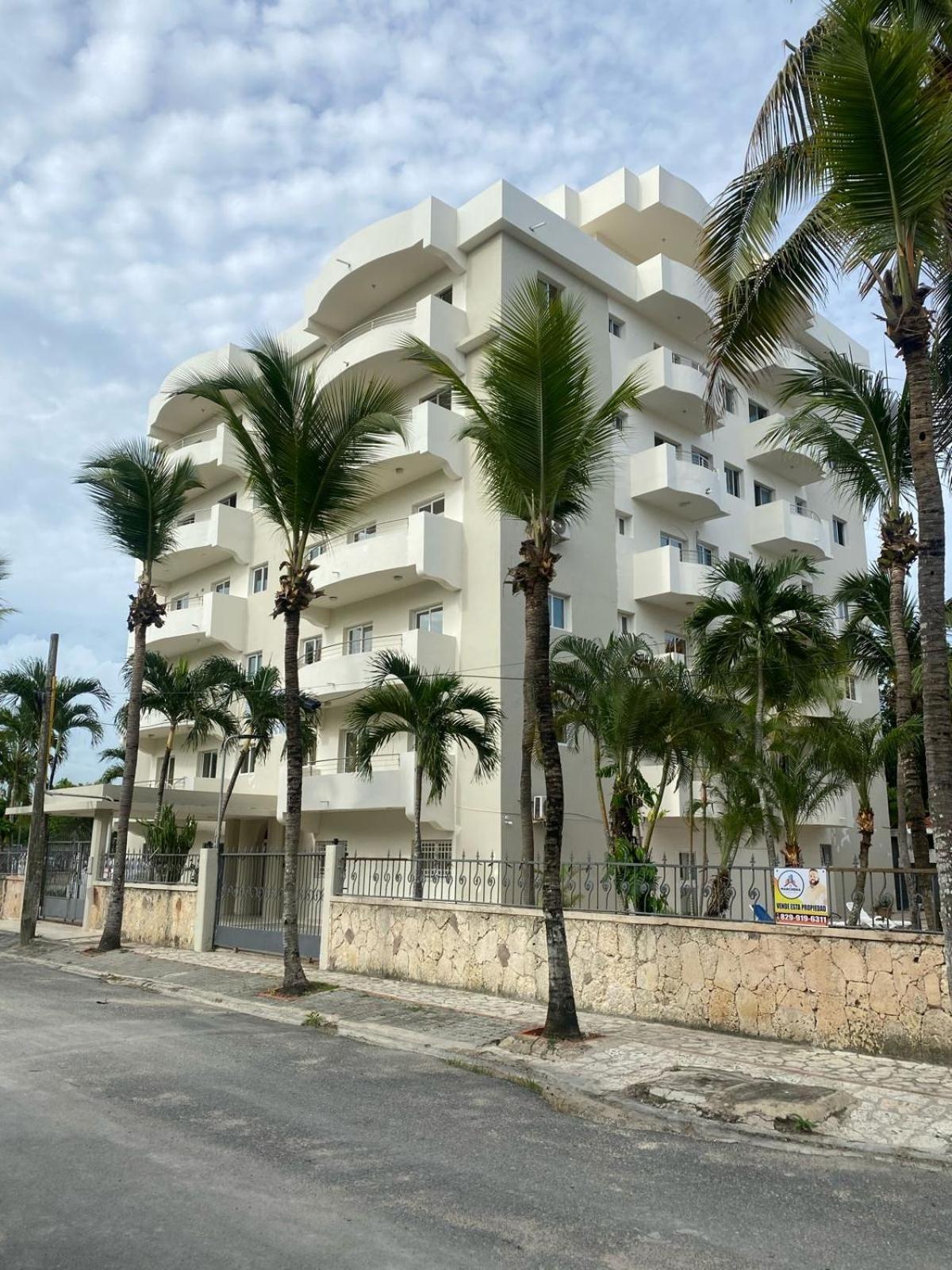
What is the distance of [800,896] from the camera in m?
10.7

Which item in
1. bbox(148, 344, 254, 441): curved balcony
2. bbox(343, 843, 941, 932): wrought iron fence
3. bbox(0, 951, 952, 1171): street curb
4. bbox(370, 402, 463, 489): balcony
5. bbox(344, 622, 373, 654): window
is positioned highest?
bbox(148, 344, 254, 441): curved balcony

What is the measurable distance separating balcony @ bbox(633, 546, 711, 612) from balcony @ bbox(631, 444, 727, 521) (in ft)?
5.39

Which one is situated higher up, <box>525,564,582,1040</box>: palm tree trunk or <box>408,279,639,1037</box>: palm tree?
<box>408,279,639,1037</box>: palm tree

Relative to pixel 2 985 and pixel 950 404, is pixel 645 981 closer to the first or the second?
pixel 950 404

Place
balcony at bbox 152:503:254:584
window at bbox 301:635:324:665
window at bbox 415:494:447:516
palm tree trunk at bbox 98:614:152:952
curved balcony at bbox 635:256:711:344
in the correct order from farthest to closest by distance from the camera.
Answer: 1. balcony at bbox 152:503:254:584
2. window at bbox 301:635:324:665
3. curved balcony at bbox 635:256:711:344
4. window at bbox 415:494:447:516
5. palm tree trunk at bbox 98:614:152:952

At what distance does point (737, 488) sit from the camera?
1293 inches

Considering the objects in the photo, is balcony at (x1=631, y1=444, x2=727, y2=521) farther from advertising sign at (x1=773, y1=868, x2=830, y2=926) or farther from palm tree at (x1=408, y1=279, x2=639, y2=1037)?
advertising sign at (x1=773, y1=868, x2=830, y2=926)

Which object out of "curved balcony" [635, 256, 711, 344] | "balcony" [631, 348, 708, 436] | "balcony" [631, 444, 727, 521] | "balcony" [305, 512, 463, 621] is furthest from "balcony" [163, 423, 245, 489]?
"curved balcony" [635, 256, 711, 344]

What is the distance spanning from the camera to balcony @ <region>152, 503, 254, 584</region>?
32.8 m

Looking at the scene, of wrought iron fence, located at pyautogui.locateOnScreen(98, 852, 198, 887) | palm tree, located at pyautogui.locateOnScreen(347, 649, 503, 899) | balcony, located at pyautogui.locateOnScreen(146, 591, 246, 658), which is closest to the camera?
palm tree, located at pyautogui.locateOnScreen(347, 649, 503, 899)

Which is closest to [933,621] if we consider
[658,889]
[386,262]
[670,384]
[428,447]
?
[658,889]

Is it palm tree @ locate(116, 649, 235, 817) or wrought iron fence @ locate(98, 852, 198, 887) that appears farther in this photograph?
palm tree @ locate(116, 649, 235, 817)

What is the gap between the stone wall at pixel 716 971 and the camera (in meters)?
9.73

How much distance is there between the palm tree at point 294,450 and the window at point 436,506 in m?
11.0
